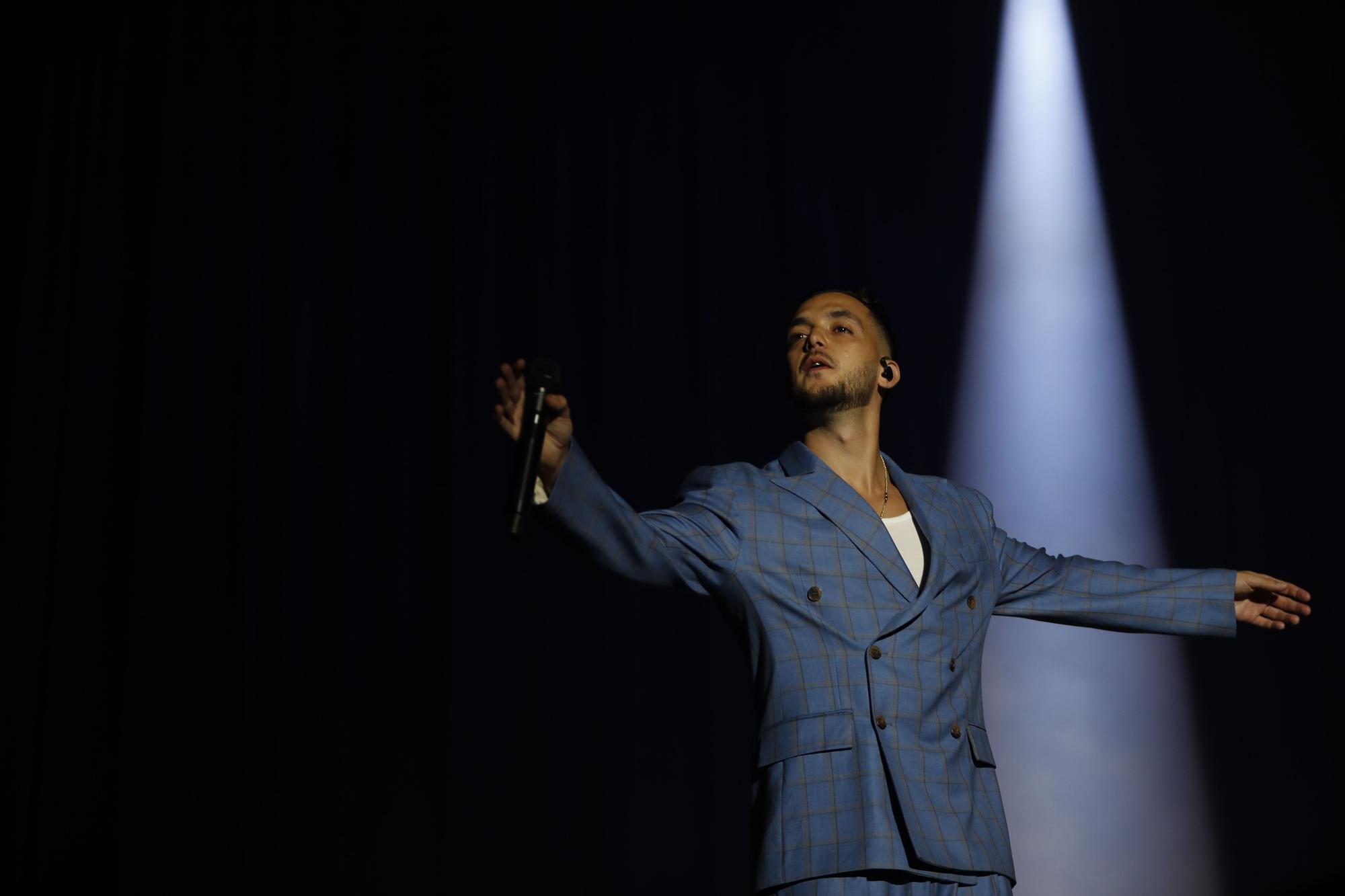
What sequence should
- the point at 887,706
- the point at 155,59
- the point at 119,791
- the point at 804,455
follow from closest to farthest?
the point at 887,706 → the point at 804,455 → the point at 119,791 → the point at 155,59

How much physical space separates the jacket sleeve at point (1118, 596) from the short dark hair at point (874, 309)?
1.26 ft

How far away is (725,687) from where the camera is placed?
345cm

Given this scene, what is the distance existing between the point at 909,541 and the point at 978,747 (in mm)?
341

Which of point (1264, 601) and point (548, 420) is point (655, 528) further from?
point (1264, 601)

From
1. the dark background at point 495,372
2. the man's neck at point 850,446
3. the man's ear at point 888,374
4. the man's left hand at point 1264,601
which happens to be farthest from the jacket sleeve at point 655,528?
the dark background at point 495,372

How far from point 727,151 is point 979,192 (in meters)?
0.82

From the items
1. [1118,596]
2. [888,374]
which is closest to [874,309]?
[888,374]

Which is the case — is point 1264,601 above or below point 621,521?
below

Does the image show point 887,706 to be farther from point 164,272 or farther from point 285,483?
point 164,272

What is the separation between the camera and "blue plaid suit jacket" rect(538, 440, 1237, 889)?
61.2 inches

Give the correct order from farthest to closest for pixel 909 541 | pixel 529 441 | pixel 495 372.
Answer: pixel 495 372 < pixel 909 541 < pixel 529 441

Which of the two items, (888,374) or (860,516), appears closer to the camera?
(860,516)

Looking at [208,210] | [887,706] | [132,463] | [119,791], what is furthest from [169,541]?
[887,706]

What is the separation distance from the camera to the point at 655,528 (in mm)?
1639
